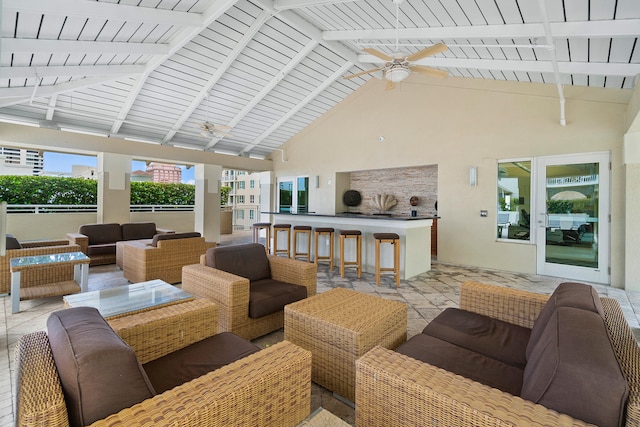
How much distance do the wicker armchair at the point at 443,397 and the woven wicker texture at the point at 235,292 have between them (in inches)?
55.8

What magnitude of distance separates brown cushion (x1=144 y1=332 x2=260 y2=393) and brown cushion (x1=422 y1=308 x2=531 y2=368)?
1208mm

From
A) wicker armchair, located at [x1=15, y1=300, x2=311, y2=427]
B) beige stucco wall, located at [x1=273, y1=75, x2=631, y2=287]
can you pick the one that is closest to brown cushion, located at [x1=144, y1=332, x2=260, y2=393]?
wicker armchair, located at [x1=15, y1=300, x2=311, y2=427]

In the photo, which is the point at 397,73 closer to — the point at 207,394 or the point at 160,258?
the point at 207,394

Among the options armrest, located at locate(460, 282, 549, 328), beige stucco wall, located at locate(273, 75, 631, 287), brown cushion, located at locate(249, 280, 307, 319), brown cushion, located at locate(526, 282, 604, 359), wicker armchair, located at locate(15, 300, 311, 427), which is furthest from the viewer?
beige stucco wall, located at locate(273, 75, 631, 287)

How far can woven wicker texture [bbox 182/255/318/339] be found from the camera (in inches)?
97.1

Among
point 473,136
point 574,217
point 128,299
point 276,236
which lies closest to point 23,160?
point 276,236

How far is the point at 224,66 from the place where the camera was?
19.0 feet

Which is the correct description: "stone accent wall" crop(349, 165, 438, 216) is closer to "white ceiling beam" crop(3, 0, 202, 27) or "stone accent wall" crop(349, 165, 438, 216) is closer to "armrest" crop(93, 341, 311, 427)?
"white ceiling beam" crop(3, 0, 202, 27)

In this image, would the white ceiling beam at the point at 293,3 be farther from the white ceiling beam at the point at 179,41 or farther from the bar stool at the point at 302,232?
the bar stool at the point at 302,232

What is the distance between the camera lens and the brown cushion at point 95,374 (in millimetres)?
894

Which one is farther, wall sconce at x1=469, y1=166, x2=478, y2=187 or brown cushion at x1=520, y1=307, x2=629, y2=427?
wall sconce at x1=469, y1=166, x2=478, y2=187

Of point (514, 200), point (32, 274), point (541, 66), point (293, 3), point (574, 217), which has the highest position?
point (293, 3)

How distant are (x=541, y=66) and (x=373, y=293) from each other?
164 inches

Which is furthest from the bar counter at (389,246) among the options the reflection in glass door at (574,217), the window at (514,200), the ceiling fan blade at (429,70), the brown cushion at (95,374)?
the brown cushion at (95,374)
